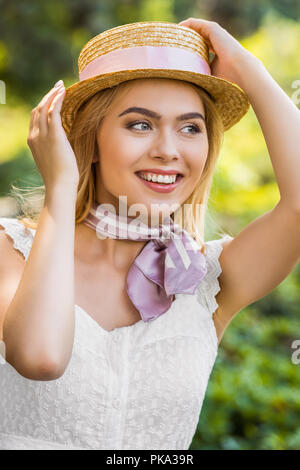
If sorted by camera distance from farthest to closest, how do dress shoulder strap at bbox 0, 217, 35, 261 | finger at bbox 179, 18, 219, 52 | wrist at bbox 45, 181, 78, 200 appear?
finger at bbox 179, 18, 219, 52, dress shoulder strap at bbox 0, 217, 35, 261, wrist at bbox 45, 181, 78, 200

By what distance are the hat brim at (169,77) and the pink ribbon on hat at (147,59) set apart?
2 centimetres

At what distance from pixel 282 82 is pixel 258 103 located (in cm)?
569

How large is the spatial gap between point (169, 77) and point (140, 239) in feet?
1.90

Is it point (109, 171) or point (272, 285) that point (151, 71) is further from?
point (272, 285)

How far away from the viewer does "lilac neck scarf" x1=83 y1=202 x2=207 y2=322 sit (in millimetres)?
2158

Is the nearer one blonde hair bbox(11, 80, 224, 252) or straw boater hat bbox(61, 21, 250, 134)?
straw boater hat bbox(61, 21, 250, 134)

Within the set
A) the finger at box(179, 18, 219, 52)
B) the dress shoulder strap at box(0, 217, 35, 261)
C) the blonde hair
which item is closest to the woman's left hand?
the finger at box(179, 18, 219, 52)

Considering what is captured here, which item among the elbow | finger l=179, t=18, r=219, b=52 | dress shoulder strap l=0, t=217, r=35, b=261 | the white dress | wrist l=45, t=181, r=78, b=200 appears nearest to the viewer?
the elbow

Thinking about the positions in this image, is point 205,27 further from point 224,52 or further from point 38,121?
point 38,121

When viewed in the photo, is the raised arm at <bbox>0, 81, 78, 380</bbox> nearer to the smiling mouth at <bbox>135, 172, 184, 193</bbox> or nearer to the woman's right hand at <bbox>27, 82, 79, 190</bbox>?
the woman's right hand at <bbox>27, 82, 79, 190</bbox>

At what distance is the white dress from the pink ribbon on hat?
0.63 m

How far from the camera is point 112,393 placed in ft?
6.49

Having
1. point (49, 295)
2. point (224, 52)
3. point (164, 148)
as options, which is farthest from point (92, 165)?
point (49, 295)

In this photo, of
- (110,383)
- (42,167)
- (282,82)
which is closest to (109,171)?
(42,167)
